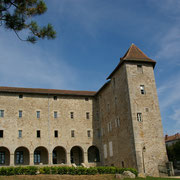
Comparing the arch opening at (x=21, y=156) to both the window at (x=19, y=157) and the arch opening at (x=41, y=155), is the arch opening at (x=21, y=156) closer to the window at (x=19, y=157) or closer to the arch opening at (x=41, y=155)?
the window at (x=19, y=157)

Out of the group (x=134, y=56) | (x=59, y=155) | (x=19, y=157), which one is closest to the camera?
(x=134, y=56)

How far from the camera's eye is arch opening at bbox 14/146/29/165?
3225 cm

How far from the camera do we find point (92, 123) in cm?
3553

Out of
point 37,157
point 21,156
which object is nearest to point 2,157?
point 21,156

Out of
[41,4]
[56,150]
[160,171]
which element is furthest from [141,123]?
[41,4]

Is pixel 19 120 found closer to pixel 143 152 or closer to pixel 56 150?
pixel 56 150

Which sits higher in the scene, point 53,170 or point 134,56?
point 134,56

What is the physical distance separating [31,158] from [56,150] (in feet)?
14.3

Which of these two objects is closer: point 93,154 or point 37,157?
point 37,157

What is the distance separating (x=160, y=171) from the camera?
2395 cm

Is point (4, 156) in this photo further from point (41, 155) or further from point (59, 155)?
point (59, 155)

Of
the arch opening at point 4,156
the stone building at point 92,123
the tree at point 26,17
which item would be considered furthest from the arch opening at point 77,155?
→ the tree at point 26,17

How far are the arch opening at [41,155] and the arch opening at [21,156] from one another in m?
1.22

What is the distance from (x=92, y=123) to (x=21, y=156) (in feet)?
36.0
